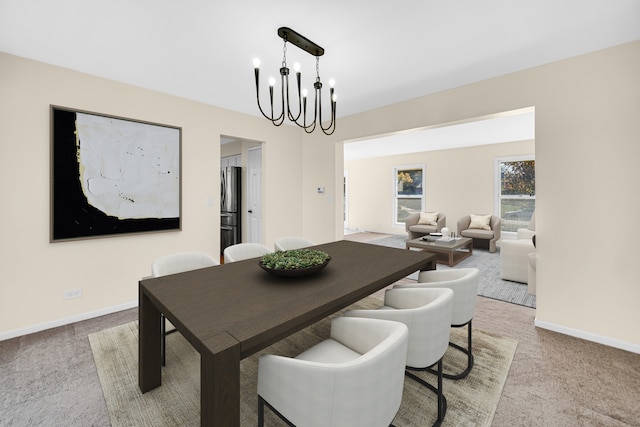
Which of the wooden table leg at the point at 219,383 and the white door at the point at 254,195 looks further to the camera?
the white door at the point at 254,195

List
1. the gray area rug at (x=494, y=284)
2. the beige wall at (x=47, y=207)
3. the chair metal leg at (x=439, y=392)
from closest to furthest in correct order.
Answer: the chair metal leg at (x=439, y=392) → the beige wall at (x=47, y=207) → the gray area rug at (x=494, y=284)

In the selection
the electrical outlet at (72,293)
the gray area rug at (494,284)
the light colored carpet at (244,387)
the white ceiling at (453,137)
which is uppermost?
the white ceiling at (453,137)

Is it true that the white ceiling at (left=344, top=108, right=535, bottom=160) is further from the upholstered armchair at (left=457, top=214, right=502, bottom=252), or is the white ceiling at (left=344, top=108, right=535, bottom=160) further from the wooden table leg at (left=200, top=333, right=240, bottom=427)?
the wooden table leg at (left=200, top=333, right=240, bottom=427)

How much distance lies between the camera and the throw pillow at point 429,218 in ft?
22.7

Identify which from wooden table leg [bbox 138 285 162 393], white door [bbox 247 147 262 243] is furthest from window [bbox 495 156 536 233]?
wooden table leg [bbox 138 285 162 393]

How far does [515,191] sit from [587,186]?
4530mm

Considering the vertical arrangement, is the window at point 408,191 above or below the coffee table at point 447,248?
above

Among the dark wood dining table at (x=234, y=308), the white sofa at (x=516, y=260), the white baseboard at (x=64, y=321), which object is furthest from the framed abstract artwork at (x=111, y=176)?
the white sofa at (x=516, y=260)

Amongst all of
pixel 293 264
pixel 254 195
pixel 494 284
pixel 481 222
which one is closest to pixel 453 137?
pixel 481 222

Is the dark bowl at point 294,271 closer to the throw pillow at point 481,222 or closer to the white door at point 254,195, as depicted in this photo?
the white door at point 254,195

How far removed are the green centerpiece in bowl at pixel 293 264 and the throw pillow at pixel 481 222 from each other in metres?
5.54

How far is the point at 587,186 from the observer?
240 cm

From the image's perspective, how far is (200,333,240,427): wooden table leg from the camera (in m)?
0.96

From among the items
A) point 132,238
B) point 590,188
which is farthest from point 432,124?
point 132,238
